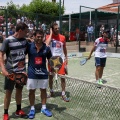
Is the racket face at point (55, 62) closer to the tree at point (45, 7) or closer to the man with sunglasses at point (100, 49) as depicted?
the man with sunglasses at point (100, 49)

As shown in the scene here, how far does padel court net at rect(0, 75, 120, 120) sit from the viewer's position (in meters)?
4.93

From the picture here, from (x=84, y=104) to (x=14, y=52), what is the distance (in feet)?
6.89

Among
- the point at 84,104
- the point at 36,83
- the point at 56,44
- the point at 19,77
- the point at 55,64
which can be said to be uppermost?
the point at 56,44

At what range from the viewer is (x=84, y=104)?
567 cm

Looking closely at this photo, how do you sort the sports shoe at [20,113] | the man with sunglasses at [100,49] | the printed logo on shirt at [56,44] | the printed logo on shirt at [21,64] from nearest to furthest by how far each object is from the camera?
the printed logo on shirt at [21,64] → the sports shoe at [20,113] → the printed logo on shirt at [56,44] → the man with sunglasses at [100,49]

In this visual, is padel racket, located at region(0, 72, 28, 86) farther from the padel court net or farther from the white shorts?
the padel court net

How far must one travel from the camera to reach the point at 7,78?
461cm

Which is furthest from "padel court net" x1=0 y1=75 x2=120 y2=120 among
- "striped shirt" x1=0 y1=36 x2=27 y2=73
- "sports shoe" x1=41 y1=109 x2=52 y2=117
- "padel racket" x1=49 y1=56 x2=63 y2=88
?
"striped shirt" x1=0 y1=36 x2=27 y2=73

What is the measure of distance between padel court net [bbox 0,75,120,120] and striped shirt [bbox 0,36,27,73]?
92 cm

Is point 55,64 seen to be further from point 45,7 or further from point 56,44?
point 45,7

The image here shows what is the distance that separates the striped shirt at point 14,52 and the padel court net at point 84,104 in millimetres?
918

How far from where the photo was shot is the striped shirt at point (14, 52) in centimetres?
456

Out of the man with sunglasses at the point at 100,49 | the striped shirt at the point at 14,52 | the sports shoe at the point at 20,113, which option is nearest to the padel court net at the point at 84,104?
the sports shoe at the point at 20,113

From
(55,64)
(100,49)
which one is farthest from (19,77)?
(100,49)
